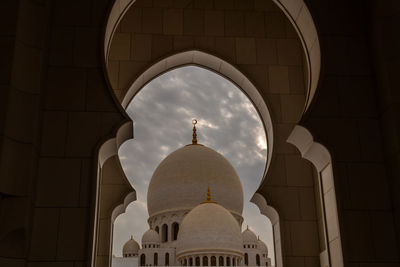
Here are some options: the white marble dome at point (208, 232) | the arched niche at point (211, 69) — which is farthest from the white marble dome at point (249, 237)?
the arched niche at point (211, 69)

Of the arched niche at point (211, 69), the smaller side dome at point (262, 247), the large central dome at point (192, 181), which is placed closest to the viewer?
the arched niche at point (211, 69)

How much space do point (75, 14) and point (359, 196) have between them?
12.8 ft

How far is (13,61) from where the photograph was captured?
16.2ft

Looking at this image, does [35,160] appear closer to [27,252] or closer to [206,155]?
[27,252]

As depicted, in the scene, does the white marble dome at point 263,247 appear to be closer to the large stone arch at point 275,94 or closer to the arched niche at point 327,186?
the large stone arch at point 275,94

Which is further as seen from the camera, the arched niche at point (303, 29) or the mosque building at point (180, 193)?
the mosque building at point (180, 193)

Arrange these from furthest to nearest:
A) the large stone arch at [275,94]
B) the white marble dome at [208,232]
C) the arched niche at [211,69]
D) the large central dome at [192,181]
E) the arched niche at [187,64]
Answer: the large central dome at [192,181]
the white marble dome at [208,232]
the arched niche at [211,69]
the arched niche at [187,64]
the large stone arch at [275,94]

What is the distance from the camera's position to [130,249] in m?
49.9

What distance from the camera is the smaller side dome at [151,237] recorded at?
4178cm

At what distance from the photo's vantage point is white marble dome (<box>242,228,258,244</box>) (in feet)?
152

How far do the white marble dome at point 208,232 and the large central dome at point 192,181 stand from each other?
633 centimetres

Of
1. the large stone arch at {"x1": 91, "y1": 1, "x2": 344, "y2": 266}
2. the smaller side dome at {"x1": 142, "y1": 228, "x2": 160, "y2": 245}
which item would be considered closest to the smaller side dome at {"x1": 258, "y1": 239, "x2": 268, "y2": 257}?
the smaller side dome at {"x1": 142, "y1": 228, "x2": 160, "y2": 245}

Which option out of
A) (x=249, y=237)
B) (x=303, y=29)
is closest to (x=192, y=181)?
(x=249, y=237)

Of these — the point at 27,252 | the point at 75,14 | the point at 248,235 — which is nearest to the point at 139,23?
the point at 75,14
